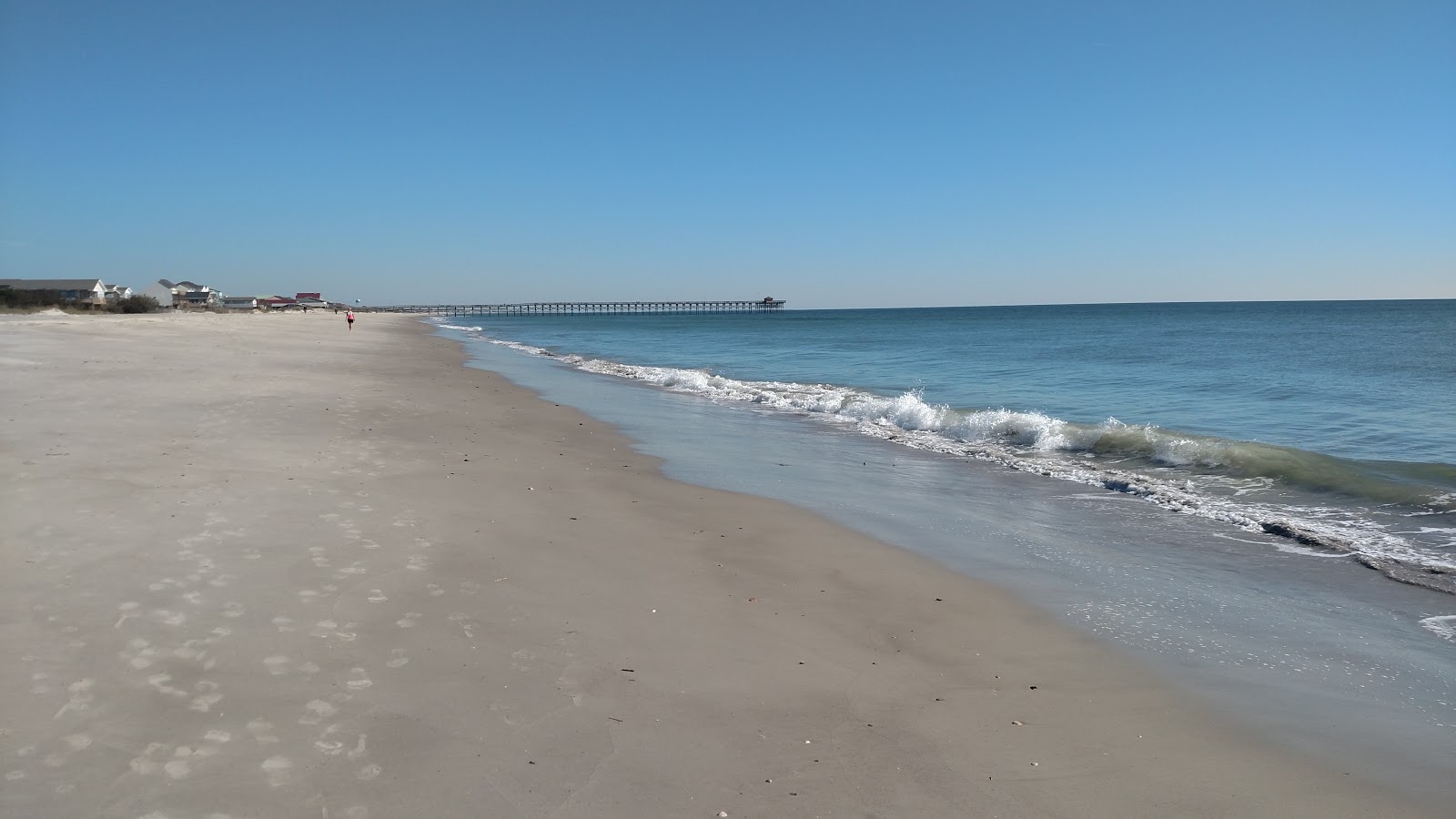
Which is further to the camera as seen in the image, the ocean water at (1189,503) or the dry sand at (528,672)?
the ocean water at (1189,503)

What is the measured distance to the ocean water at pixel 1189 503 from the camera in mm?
4875

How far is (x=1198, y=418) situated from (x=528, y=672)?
17055mm

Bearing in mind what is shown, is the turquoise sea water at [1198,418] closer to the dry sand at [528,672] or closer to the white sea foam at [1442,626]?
the white sea foam at [1442,626]

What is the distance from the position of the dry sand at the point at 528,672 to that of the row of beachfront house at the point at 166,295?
67782 mm

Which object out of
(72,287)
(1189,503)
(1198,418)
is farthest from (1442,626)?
(72,287)

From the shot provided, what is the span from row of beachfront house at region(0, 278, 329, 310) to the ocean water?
2525 inches

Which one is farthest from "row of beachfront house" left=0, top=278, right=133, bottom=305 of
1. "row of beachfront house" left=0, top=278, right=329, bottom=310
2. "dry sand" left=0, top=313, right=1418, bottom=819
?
"dry sand" left=0, top=313, right=1418, bottom=819

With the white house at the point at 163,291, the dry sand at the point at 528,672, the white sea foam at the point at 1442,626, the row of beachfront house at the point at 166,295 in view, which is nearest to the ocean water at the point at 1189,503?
the white sea foam at the point at 1442,626

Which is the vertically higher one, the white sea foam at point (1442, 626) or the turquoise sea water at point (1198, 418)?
A: the turquoise sea water at point (1198, 418)

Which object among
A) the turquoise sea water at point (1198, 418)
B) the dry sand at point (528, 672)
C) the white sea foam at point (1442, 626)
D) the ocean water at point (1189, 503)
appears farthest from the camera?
the turquoise sea water at point (1198, 418)

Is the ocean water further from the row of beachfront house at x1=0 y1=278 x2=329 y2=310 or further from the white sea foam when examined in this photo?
the row of beachfront house at x1=0 y1=278 x2=329 y2=310

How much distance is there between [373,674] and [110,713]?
1081 millimetres

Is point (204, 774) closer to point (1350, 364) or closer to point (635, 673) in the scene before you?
point (635, 673)

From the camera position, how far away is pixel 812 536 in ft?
25.5
